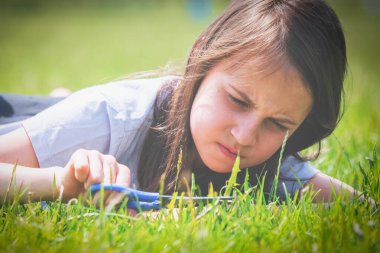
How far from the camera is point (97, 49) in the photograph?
33.3 feet

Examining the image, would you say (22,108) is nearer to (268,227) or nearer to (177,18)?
(268,227)

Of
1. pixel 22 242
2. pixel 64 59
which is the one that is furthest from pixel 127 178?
pixel 64 59

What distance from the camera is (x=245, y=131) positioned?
1999mm

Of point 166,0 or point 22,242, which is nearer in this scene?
point 22,242

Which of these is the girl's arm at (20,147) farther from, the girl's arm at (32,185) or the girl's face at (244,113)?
the girl's face at (244,113)

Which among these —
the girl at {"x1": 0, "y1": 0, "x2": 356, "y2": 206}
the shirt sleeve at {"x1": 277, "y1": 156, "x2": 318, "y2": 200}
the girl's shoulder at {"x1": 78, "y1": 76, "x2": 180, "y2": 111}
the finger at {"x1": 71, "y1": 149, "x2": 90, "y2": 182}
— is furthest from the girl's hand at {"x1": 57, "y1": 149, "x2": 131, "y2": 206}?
the shirt sleeve at {"x1": 277, "y1": 156, "x2": 318, "y2": 200}

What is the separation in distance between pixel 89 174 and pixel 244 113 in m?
0.68

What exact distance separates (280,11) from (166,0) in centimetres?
2254

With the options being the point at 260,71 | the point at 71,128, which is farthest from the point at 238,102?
the point at 71,128

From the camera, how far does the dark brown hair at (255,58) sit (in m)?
2.12

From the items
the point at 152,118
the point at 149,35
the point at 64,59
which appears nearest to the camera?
the point at 152,118

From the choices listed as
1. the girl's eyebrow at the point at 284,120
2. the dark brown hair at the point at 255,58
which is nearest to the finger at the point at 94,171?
the dark brown hair at the point at 255,58

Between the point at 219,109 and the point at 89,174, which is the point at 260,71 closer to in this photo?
the point at 219,109

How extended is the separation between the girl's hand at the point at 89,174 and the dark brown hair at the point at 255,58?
433 mm
